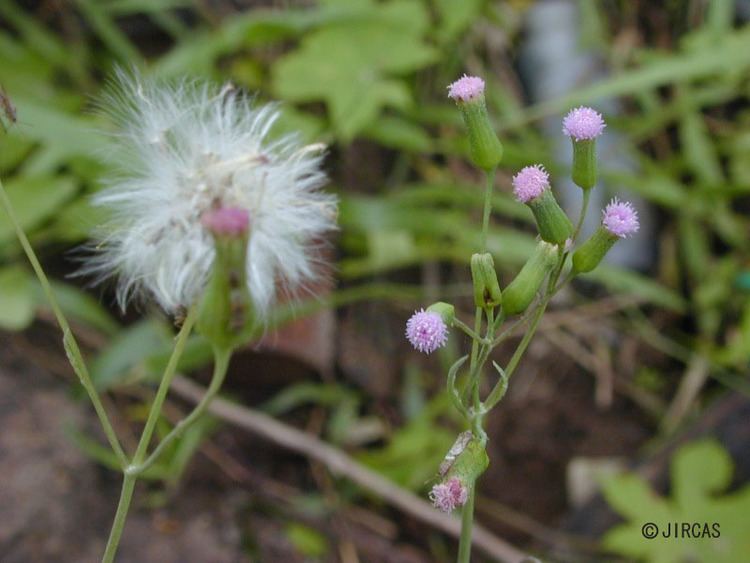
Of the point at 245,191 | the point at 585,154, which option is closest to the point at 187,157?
the point at 245,191

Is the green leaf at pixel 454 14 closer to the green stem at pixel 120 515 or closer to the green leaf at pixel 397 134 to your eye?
the green leaf at pixel 397 134

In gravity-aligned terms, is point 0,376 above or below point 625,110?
below

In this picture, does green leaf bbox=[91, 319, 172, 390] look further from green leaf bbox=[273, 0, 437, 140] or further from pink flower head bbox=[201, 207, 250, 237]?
pink flower head bbox=[201, 207, 250, 237]

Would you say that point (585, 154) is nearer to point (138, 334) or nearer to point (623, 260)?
point (138, 334)

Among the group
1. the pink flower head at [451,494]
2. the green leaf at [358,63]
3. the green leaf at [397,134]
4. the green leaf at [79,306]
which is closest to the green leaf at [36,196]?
the green leaf at [79,306]

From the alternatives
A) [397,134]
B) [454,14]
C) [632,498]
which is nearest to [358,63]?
[397,134]

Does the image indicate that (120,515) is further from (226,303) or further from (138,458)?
(226,303)

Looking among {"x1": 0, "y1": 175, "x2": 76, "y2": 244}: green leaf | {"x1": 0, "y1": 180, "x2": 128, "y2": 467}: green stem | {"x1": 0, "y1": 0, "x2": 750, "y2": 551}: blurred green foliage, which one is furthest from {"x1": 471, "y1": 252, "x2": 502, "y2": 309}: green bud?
{"x1": 0, "y1": 175, "x2": 76, "y2": 244}: green leaf
